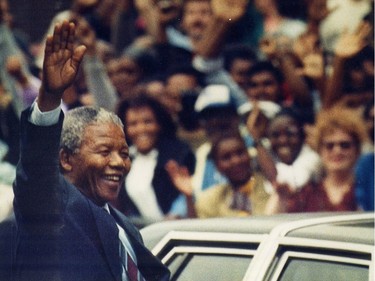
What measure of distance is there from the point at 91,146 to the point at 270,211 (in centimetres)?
170

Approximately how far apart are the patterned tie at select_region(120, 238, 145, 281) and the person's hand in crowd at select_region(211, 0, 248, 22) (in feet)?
7.46

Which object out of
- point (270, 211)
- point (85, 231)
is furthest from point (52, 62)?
point (270, 211)

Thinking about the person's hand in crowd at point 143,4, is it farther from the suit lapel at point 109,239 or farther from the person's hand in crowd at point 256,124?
the suit lapel at point 109,239

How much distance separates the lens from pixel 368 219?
317 centimetres

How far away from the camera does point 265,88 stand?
16.2 ft

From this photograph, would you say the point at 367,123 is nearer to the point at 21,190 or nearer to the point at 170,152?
the point at 170,152

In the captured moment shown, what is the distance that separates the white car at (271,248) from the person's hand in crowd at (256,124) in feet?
5.10

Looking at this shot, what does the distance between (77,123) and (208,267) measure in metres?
0.56

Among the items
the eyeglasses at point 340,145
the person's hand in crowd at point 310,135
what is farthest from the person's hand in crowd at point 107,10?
the eyeglasses at point 340,145

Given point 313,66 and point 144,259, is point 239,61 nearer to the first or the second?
point 313,66

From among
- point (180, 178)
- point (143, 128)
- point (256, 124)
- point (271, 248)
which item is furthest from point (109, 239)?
point (256, 124)

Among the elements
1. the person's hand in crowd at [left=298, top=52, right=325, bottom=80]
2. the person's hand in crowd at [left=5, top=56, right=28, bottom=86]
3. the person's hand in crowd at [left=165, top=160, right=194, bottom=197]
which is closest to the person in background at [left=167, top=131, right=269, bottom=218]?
the person's hand in crowd at [left=165, top=160, right=194, bottom=197]

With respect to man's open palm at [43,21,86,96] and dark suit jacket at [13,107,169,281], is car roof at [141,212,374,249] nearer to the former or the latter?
dark suit jacket at [13,107,169,281]

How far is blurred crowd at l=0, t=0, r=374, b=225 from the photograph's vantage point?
4.55m
